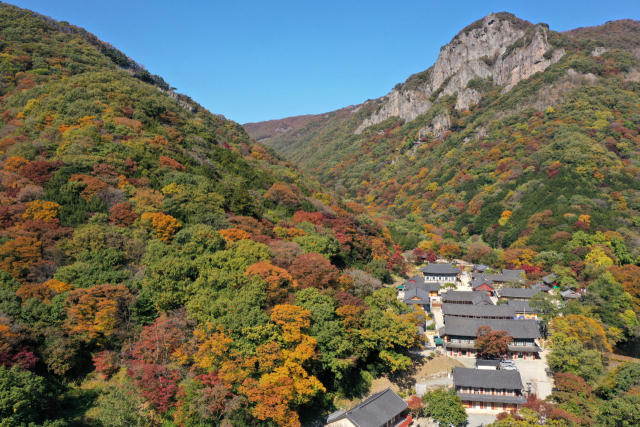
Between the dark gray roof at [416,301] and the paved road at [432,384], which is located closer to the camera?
the paved road at [432,384]

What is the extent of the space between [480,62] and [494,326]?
396 feet

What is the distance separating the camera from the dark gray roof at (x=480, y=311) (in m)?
35.6

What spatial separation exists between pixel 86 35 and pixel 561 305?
301 ft

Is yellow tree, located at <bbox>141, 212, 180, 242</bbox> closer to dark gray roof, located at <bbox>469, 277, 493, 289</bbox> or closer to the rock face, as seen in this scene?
dark gray roof, located at <bbox>469, 277, 493, 289</bbox>

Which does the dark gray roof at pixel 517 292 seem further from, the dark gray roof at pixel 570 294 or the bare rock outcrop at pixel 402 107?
the bare rock outcrop at pixel 402 107

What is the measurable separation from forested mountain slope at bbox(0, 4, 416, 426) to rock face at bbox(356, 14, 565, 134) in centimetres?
9399

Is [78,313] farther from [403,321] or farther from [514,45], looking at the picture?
[514,45]

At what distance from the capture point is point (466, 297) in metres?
41.5

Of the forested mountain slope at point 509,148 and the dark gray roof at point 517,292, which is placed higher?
the forested mountain slope at point 509,148

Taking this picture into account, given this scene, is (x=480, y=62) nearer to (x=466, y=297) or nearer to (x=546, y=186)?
(x=546, y=186)

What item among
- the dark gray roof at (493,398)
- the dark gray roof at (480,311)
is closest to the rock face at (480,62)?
the dark gray roof at (480,311)

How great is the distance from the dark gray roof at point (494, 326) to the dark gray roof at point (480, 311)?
2.75m

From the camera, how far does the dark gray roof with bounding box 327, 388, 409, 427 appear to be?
72.6ft

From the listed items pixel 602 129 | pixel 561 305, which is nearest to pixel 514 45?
pixel 602 129
